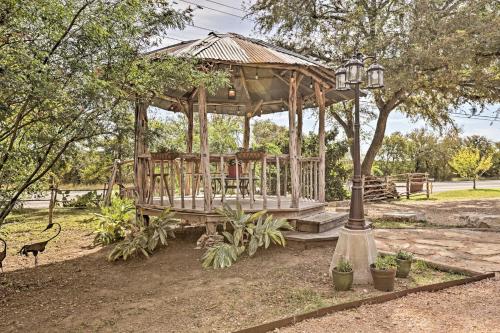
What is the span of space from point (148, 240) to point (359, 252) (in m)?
3.69

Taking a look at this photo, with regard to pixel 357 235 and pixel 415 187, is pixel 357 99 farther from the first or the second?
pixel 415 187

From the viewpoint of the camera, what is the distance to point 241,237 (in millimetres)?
5984

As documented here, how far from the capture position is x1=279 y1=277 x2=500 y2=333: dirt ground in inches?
129

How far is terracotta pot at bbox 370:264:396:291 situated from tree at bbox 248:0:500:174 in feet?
26.5

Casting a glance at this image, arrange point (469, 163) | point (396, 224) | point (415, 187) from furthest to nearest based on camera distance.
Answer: point (469, 163)
point (415, 187)
point (396, 224)

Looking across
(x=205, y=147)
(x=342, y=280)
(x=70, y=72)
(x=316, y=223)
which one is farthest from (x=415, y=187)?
(x=70, y=72)

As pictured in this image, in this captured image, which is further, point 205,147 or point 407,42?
point 407,42

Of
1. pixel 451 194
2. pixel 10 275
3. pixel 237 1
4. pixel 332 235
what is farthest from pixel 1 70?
pixel 451 194

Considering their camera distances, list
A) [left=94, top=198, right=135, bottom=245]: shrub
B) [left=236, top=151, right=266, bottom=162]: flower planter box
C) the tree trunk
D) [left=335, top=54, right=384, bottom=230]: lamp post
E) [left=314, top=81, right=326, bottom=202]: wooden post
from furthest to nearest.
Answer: the tree trunk
[left=94, top=198, right=135, bottom=245]: shrub
[left=314, top=81, right=326, bottom=202]: wooden post
[left=236, top=151, right=266, bottom=162]: flower planter box
[left=335, top=54, right=384, bottom=230]: lamp post

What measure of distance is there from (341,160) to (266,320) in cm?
1278

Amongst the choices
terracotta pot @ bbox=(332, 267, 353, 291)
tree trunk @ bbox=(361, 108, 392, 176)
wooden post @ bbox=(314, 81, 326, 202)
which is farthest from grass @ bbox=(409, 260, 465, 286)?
tree trunk @ bbox=(361, 108, 392, 176)

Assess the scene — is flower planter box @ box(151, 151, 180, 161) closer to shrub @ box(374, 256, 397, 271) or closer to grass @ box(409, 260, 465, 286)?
shrub @ box(374, 256, 397, 271)

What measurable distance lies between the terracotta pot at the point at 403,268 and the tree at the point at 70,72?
3645 mm

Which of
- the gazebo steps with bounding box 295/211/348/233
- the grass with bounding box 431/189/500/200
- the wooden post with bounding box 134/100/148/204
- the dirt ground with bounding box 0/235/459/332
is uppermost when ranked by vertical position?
the wooden post with bounding box 134/100/148/204
